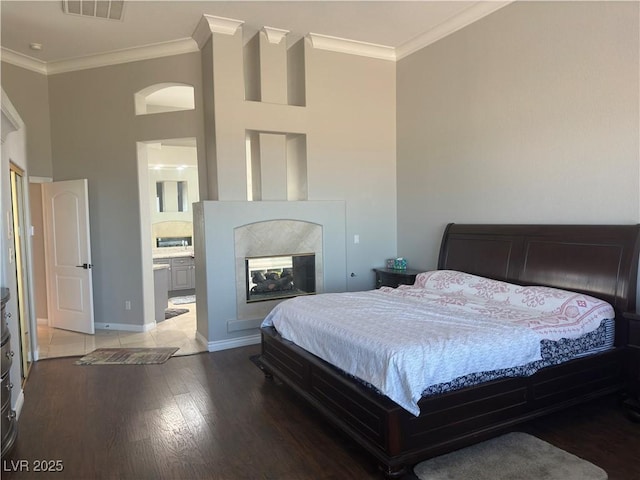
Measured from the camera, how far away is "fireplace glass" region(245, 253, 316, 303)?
527 centimetres

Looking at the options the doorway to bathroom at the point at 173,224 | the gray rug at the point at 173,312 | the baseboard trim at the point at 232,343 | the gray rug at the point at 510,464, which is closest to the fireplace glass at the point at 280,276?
the baseboard trim at the point at 232,343

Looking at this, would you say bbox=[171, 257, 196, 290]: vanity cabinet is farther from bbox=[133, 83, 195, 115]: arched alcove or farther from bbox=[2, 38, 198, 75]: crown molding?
bbox=[2, 38, 198, 75]: crown molding

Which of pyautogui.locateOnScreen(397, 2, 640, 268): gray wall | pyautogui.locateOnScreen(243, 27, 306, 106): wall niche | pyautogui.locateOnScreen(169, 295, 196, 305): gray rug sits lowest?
pyautogui.locateOnScreen(169, 295, 196, 305): gray rug

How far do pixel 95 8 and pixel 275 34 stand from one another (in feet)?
Result: 6.31

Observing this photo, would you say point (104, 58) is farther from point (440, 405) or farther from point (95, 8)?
point (440, 405)

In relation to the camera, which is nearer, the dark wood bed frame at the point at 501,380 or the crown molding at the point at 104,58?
the dark wood bed frame at the point at 501,380

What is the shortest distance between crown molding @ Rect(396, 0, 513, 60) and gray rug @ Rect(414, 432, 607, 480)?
3.95 meters

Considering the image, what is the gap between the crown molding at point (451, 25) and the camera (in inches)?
175

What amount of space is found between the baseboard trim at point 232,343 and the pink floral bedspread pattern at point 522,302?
5.88 ft

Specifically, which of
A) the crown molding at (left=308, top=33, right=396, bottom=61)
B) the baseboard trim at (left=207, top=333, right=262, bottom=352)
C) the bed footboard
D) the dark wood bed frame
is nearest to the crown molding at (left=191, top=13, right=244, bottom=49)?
the crown molding at (left=308, top=33, right=396, bottom=61)

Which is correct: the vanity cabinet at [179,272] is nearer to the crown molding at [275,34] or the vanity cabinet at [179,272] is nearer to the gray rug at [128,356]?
the gray rug at [128,356]

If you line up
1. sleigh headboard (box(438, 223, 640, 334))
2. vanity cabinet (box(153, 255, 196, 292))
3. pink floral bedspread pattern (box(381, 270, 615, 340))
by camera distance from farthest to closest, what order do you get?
vanity cabinet (box(153, 255, 196, 292)), sleigh headboard (box(438, 223, 640, 334)), pink floral bedspread pattern (box(381, 270, 615, 340))

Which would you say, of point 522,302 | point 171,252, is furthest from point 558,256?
point 171,252

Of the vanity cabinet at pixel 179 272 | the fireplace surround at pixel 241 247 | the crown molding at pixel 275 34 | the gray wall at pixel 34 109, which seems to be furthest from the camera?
the vanity cabinet at pixel 179 272
